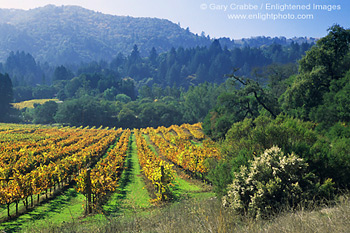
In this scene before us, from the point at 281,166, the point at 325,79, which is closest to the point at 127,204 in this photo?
the point at 281,166

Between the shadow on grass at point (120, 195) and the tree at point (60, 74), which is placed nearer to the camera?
the shadow on grass at point (120, 195)

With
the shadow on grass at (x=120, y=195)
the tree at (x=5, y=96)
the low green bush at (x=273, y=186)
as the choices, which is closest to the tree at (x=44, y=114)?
the tree at (x=5, y=96)

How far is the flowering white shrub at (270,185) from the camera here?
357 inches

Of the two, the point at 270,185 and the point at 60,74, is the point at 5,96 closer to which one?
the point at 60,74

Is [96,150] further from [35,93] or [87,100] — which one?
[35,93]

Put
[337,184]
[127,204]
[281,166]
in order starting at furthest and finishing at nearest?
[127,204], [337,184], [281,166]

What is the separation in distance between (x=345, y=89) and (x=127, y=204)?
23.6 meters

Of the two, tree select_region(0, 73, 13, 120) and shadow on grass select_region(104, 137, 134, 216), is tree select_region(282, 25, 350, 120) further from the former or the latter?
tree select_region(0, 73, 13, 120)

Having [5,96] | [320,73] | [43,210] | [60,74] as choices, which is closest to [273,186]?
[43,210]

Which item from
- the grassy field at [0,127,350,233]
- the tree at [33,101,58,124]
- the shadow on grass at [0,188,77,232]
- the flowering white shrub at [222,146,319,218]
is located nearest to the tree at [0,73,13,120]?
the tree at [33,101,58,124]

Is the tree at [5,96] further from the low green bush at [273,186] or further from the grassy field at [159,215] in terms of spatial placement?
the low green bush at [273,186]

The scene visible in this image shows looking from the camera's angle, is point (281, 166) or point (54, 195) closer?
point (281, 166)

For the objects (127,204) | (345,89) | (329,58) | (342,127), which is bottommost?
(127,204)

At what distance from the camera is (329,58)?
3022 centimetres
